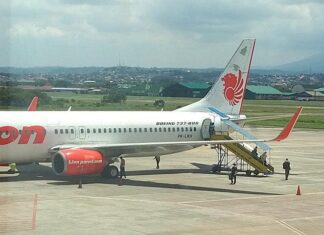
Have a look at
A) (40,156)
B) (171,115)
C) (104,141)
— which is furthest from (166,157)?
(40,156)

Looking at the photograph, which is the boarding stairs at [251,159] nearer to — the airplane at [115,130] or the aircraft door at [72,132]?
the airplane at [115,130]

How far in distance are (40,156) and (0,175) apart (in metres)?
3.39


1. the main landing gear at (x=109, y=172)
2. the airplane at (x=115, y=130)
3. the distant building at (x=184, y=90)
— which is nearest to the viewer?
the airplane at (x=115, y=130)

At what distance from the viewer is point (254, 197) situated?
3136cm

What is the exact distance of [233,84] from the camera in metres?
46.2

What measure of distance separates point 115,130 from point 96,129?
144 cm

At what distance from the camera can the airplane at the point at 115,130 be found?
36281 mm

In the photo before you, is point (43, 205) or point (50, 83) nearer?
point (43, 205)

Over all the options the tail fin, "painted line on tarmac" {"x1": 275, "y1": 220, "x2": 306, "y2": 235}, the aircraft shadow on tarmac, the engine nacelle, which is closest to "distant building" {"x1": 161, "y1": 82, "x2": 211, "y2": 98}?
the tail fin

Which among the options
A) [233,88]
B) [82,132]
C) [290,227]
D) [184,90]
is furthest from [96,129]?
[184,90]

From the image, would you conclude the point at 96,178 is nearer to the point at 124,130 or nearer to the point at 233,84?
the point at 124,130

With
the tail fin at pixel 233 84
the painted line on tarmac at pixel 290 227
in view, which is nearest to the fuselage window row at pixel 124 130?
the tail fin at pixel 233 84

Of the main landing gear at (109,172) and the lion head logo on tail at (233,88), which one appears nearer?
the main landing gear at (109,172)

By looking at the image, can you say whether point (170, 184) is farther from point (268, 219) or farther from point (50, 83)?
point (50, 83)
